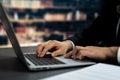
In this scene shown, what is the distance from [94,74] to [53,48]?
41 centimetres

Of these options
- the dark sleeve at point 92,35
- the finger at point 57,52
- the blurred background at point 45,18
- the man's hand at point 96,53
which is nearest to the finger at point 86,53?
the man's hand at point 96,53

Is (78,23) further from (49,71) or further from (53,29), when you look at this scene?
(49,71)

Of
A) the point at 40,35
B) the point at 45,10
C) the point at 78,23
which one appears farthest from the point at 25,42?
the point at 78,23

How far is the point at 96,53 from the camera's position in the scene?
983 millimetres

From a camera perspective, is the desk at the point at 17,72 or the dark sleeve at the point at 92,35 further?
the dark sleeve at the point at 92,35

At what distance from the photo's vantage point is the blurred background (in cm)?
316

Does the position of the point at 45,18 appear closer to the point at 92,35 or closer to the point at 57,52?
the point at 92,35

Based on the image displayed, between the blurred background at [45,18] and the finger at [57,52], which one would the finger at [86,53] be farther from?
the blurred background at [45,18]

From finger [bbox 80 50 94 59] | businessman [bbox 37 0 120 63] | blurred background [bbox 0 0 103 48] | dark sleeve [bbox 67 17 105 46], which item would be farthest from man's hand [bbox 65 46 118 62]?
blurred background [bbox 0 0 103 48]

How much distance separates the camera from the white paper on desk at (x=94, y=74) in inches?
26.1

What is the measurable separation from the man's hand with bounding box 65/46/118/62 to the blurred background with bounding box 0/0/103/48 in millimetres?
2177

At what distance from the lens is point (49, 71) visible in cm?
79

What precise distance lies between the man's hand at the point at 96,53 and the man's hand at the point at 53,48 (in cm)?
7

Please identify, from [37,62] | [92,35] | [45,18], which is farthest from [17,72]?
[45,18]
